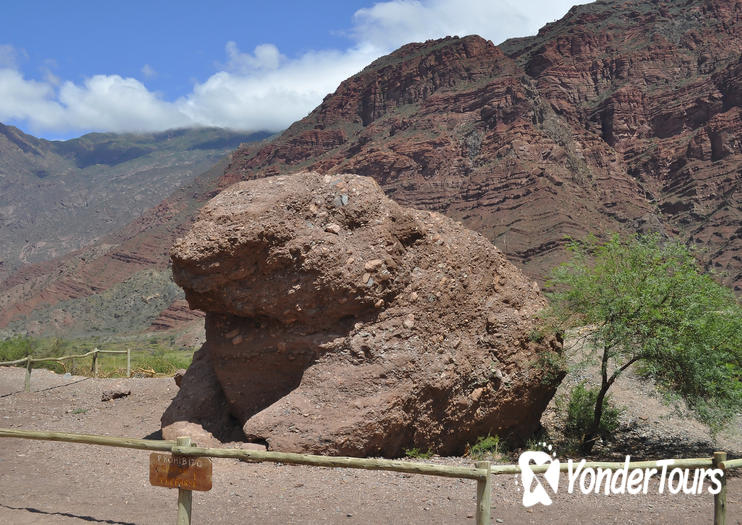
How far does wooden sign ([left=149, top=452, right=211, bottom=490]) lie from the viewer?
529cm

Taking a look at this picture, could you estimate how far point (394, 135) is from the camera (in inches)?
4200

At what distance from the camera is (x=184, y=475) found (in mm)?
5344

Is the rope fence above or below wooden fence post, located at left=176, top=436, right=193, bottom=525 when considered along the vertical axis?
above

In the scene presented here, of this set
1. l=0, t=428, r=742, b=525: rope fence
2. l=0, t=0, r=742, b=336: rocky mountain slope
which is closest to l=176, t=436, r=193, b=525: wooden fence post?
l=0, t=428, r=742, b=525: rope fence

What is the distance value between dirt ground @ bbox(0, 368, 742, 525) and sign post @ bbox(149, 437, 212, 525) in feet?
2.30

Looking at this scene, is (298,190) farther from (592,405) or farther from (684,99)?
(684,99)

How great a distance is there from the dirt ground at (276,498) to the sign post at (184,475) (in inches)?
27.6

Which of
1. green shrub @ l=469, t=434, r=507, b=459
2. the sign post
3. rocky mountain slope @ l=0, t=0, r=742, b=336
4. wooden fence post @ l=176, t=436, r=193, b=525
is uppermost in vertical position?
rocky mountain slope @ l=0, t=0, r=742, b=336

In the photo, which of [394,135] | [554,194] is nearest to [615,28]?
[394,135]

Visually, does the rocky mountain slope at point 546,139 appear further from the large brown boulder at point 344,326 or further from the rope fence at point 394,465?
the rope fence at point 394,465

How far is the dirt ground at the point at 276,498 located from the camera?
242 inches

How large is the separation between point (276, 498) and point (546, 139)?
298 feet

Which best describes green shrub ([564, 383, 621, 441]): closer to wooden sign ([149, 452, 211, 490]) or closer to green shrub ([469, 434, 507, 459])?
green shrub ([469, 434, 507, 459])

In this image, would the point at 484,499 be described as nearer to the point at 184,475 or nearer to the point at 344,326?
the point at 184,475
